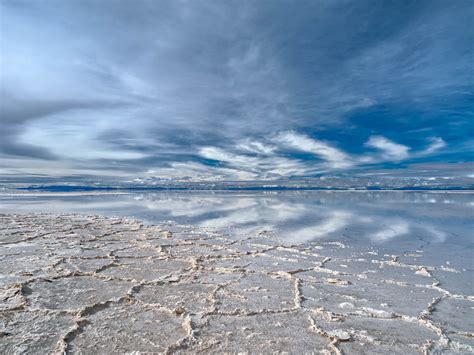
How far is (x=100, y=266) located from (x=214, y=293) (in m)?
2.31

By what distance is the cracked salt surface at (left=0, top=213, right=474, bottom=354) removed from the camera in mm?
2607

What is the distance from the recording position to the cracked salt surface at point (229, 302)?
261cm

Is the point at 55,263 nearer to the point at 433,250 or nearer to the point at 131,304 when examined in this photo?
the point at 131,304

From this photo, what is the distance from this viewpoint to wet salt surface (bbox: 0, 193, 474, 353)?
8.64 ft

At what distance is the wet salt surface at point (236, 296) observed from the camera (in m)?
2.63

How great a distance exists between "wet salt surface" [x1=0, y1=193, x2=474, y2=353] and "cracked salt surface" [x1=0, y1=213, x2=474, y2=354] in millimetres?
15

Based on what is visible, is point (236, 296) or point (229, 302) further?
point (236, 296)

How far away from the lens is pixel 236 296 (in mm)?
3660

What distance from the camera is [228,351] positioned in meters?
2.46

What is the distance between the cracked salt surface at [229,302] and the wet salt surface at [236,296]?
0.02 metres

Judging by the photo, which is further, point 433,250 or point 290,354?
point 433,250

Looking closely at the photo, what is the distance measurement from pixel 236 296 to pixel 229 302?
0.21 metres

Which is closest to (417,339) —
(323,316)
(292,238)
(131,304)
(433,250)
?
(323,316)

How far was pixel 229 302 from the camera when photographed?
3471 millimetres
